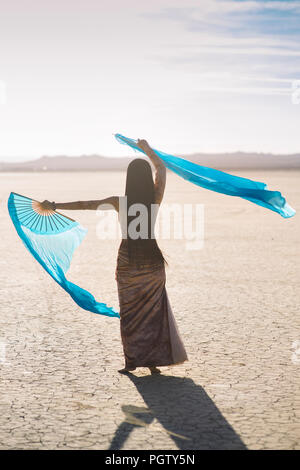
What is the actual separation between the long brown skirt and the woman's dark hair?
0.08 meters

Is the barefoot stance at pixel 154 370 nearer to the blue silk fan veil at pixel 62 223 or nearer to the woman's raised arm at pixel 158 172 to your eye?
the blue silk fan veil at pixel 62 223

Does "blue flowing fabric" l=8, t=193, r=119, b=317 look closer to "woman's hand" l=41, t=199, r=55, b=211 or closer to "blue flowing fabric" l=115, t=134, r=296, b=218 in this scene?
"woman's hand" l=41, t=199, r=55, b=211

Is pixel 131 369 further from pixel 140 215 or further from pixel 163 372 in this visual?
pixel 140 215

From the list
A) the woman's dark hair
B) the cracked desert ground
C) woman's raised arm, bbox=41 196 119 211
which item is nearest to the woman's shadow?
the cracked desert ground

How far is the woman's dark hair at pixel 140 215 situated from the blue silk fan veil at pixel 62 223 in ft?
2.80

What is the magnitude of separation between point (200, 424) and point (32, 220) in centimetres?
270

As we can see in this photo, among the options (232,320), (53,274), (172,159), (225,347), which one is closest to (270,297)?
(232,320)

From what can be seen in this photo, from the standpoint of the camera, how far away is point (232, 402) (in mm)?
5148

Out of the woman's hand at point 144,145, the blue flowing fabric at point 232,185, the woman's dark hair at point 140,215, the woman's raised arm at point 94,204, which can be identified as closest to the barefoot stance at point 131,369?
the woman's dark hair at point 140,215

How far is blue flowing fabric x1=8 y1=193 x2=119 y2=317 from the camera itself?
6.24 meters

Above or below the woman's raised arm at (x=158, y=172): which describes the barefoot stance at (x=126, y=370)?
below

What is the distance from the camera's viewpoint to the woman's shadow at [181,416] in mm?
4379

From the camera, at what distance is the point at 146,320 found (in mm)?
5793

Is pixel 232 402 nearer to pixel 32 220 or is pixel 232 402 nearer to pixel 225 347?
pixel 225 347
